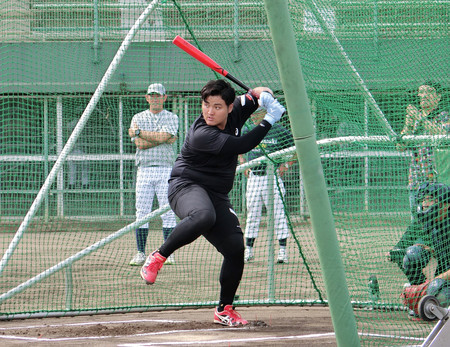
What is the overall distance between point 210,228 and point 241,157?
3431 millimetres

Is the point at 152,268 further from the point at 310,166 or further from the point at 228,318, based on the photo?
the point at 310,166

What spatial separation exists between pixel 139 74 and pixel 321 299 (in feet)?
12.1

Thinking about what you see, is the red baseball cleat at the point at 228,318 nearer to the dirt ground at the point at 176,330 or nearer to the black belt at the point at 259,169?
the dirt ground at the point at 176,330

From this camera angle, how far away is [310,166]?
3234 mm

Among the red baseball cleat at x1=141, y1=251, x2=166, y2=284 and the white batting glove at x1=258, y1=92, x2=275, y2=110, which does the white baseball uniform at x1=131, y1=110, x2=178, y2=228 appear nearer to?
the red baseball cleat at x1=141, y1=251, x2=166, y2=284

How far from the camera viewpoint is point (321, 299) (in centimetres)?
650

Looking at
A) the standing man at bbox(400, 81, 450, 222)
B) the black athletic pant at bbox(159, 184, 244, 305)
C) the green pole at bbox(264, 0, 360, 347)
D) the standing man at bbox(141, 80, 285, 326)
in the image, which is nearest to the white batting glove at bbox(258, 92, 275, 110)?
the standing man at bbox(141, 80, 285, 326)

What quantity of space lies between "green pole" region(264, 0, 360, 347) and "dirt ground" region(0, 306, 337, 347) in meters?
1.68

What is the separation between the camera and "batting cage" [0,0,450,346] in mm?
5484

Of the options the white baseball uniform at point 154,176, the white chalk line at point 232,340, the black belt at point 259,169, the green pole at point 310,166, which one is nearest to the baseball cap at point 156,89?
the white baseball uniform at point 154,176

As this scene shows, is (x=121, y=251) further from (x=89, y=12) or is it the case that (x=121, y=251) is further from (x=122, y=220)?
(x=89, y=12)

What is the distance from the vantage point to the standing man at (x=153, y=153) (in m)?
7.68

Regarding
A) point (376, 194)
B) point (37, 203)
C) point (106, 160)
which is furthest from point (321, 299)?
point (106, 160)

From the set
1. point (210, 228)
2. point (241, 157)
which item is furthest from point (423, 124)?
point (241, 157)
